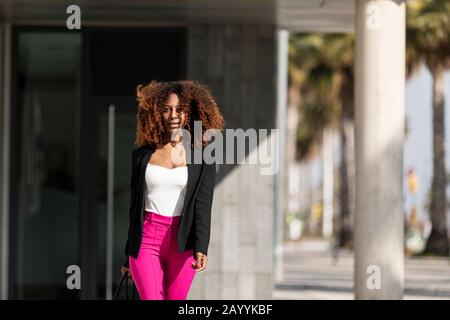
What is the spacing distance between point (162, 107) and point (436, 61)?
106 feet

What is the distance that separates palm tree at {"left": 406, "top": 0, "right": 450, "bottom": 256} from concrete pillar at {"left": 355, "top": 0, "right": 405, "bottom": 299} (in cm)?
2509

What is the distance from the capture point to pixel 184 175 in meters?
6.33

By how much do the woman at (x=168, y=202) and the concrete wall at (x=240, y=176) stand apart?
22.8 ft

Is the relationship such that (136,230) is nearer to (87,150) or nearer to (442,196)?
(87,150)

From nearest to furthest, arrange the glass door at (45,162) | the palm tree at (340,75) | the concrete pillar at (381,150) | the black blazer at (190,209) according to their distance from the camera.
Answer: the black blazer at (190,209) < the concrete pillar at (381,150) < the glass door at (45,162) < the palm tree at (340,75)

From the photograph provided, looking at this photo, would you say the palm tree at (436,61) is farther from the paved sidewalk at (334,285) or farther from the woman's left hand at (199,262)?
the woman's left hand at (199,262)

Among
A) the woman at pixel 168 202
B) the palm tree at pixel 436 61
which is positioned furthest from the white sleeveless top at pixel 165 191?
the palm tree at pixel 436 61

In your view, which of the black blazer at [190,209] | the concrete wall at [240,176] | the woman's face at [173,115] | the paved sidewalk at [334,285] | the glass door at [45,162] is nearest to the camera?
the black blazer at [190,209]

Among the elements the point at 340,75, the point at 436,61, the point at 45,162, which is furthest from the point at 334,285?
the point at 340,75

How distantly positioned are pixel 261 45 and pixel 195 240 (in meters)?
7.51

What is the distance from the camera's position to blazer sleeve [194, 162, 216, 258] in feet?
20.6

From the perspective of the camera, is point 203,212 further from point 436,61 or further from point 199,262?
point 436,61

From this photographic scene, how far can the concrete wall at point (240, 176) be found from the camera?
13.4 meters

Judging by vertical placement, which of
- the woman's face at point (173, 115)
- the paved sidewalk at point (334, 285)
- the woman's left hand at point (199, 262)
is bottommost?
the paved sidewalk at point (334, 285)
